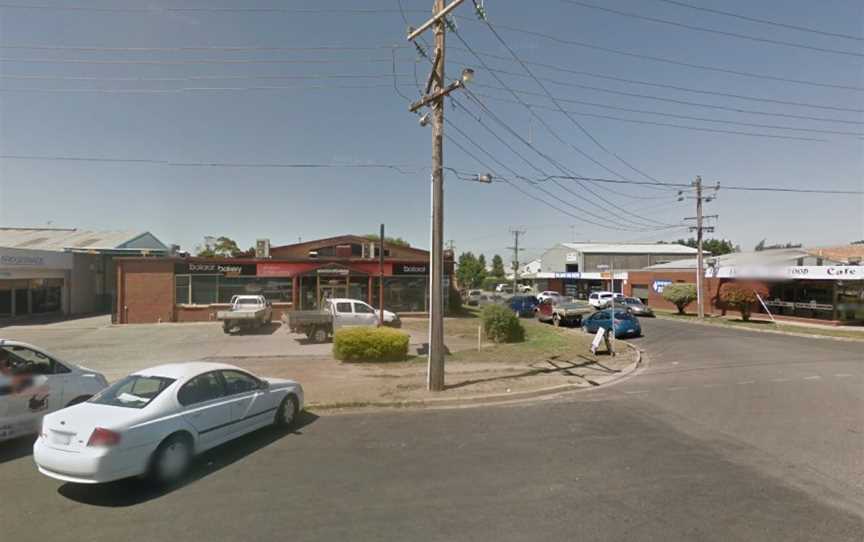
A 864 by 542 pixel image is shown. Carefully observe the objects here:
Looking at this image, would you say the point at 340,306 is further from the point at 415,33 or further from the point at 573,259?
the point at 573,259

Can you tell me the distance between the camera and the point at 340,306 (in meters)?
22.0

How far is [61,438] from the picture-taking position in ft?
17.4

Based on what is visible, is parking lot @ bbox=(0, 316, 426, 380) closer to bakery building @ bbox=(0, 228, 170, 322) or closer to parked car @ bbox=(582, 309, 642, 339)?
bakery building @ bbox=(0, 228, 170, 322)

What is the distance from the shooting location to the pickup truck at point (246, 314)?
70.0 ft

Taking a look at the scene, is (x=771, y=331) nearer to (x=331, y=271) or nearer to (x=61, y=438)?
(x=331, y=271)

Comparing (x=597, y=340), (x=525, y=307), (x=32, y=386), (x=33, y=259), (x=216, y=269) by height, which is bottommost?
(x=597, y=340)

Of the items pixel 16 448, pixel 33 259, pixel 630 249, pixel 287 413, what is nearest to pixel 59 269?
pixel 33 259

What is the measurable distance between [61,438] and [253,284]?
23789 millimetres

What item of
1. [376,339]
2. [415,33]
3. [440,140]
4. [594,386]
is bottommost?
[594,386]

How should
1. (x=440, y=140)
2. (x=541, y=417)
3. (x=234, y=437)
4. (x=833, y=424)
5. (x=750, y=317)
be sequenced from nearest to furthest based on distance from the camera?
(x=234, y=437)
(x=833, y=424)
(x=541, y=417)
(x=440, y=140)
(x=750, y=317)

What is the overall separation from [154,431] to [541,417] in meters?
6.46

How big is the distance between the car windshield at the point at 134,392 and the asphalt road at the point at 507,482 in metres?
1.02

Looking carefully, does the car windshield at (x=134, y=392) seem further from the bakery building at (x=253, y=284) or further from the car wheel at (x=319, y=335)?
the bakery building at (x=253, y=284)

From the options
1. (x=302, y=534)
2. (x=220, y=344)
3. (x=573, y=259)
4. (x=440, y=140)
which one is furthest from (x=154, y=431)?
(x=573, y=259)
